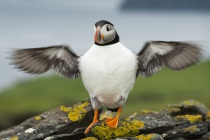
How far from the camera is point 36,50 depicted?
10.4 meters

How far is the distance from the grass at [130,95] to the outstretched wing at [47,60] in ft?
41.0

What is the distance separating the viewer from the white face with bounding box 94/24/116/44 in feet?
31.7

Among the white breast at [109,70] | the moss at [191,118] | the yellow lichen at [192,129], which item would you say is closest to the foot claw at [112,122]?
the white breast at [109,70]

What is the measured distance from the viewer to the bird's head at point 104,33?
9.65m

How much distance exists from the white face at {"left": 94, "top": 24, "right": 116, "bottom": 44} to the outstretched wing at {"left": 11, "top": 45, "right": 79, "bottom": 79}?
0.85 metres

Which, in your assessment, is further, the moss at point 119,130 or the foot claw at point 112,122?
the foot claw at point 112,122

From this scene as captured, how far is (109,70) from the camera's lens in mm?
9766

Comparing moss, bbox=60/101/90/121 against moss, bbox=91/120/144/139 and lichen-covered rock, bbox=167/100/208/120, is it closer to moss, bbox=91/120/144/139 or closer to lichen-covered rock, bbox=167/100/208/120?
moss, bbox=91/120/144/139

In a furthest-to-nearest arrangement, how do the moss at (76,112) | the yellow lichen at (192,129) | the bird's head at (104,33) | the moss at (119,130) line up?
1. the yellow lichen at (192,129)
2. the moss at (76,112)
3. the moss at (119,130)
4. the bird's head at (104,33)

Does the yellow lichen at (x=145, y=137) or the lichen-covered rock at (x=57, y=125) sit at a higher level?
the lichen-covered rock at (x=57, y=125)

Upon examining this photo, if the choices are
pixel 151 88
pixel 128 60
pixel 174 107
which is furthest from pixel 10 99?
pixel 128 60

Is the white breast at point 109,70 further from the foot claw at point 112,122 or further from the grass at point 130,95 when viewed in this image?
the grass at point 130,95

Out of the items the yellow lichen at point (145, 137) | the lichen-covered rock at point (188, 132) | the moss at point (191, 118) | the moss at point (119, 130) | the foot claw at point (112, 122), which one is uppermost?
the foot claw at point (112, 122)

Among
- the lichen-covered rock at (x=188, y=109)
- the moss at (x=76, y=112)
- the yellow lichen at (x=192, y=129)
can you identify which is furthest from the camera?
the lichen-covered rock at (x=188, y=109)
